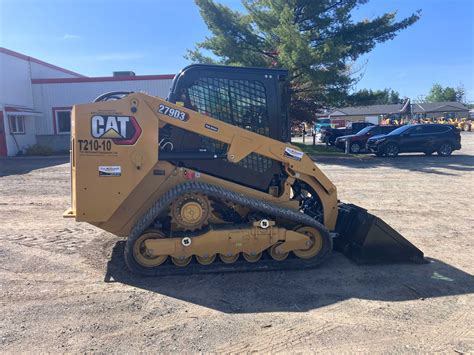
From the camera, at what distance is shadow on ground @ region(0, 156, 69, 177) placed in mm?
15680

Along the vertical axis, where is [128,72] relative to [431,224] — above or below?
above

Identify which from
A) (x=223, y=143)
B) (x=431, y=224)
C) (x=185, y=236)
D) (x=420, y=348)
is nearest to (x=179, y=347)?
(x=185, y=236)

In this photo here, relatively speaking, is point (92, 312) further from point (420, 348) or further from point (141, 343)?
point (420, 348)

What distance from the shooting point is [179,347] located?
3.39 meters

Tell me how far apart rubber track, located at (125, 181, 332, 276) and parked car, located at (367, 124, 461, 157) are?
16388 mm

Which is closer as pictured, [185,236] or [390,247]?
[185,236]

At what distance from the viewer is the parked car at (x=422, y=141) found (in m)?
20.1

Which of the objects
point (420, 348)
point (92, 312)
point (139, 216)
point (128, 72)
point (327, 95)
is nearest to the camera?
point (420, 348)

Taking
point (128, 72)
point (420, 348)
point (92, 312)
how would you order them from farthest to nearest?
point (128, 72) < point (92, 312) < point (420, 348)

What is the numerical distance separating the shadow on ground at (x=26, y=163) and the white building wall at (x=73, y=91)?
490 centimetres

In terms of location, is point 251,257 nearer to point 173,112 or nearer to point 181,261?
point 181,261

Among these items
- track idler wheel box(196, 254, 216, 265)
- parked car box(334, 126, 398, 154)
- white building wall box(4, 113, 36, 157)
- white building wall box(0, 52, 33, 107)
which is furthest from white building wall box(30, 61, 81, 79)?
track idler wheel box(196, 254, 216, 265)

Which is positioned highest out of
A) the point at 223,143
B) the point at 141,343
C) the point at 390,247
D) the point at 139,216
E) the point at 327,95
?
the point at 327,95

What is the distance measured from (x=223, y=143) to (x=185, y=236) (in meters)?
1.25
